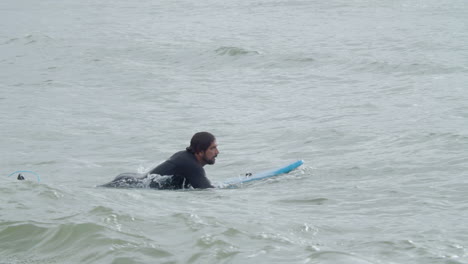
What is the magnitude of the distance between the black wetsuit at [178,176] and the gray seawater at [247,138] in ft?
0.60

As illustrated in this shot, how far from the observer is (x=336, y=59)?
27.0 meters

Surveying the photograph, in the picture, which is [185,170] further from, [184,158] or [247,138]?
[247,138]

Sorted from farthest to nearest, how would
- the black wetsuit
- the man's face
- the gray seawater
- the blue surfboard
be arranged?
the blue surfboard
the man's face
the black wetsuit
the gray seawater

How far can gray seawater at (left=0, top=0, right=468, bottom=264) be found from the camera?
692 centimetres

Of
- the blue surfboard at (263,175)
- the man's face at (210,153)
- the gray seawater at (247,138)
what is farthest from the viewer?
the blue surfboard at (263,175)

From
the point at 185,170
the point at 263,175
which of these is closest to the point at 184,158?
the point at 185,170

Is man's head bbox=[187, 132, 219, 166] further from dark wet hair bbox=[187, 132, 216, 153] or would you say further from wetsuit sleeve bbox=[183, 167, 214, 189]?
wetsuit sleeve bbox=[183, 167, 214, 189]

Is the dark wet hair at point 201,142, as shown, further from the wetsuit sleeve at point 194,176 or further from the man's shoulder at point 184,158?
the wetsuit sleeve at point 194,176

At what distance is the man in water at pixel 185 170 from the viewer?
9.57 metres

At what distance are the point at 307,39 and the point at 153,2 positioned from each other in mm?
25986

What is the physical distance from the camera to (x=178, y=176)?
31.4 feet

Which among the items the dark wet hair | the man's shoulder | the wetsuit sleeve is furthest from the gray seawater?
the dark wet hair

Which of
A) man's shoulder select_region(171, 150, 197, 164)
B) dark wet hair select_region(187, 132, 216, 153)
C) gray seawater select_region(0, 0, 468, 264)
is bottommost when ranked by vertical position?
gray seawater select_region(0, 0, 468, 264)

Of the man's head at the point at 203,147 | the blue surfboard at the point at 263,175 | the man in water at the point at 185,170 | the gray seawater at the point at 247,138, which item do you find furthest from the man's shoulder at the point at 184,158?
the blue surfboard at the point at 263,175
